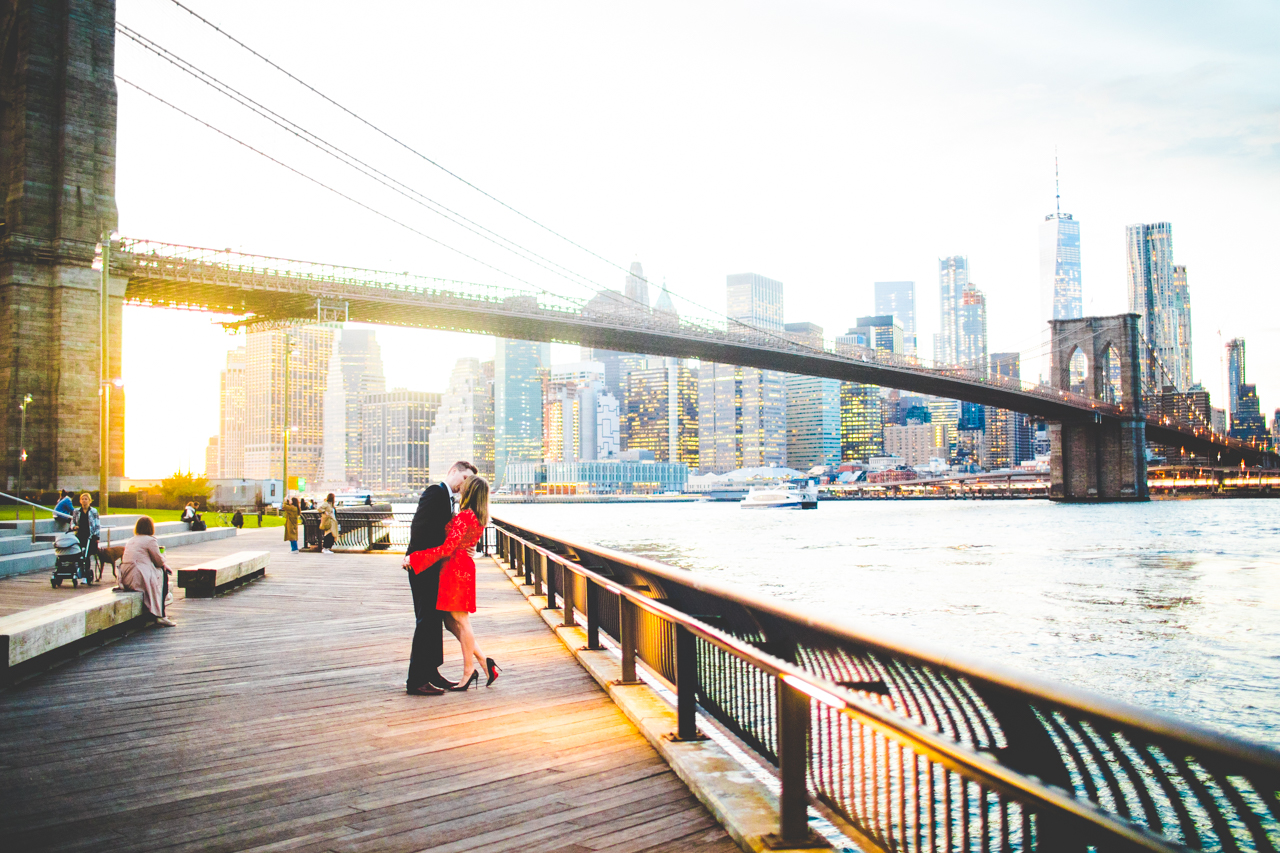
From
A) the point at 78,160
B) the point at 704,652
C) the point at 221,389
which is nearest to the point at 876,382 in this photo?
the point at 78,160

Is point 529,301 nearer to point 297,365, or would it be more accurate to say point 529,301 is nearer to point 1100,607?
point 1100,607

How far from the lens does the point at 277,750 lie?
4508mm

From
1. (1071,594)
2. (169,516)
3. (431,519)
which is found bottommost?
(1071,594)

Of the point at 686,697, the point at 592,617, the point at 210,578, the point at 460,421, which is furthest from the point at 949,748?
the point at 460,421

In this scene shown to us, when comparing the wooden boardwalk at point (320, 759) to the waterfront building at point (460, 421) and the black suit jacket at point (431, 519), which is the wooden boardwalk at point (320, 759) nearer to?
the black suit jacket at point (431, 519)

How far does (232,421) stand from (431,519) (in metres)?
162

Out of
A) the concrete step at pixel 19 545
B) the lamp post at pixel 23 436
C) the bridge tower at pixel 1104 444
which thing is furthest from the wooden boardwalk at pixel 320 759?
the bridge tower at pixel 1104 444

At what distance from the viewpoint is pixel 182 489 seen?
3978cm

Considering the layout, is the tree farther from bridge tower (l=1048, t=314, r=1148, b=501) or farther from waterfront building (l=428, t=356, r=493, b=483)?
bridge tower (l=1048, t=314, r=1148, b=501)

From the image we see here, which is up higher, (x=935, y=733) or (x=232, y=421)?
(x=232, y=421)

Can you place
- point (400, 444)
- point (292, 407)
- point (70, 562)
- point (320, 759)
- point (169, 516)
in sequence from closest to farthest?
point (320, 759), point (70, 562), point (169, 516), point (292, 407), point (400, 444)

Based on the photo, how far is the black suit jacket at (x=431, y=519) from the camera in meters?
5.64

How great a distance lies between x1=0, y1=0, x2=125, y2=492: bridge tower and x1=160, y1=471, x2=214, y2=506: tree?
806cm

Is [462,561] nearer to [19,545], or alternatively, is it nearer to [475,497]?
[475,497]
